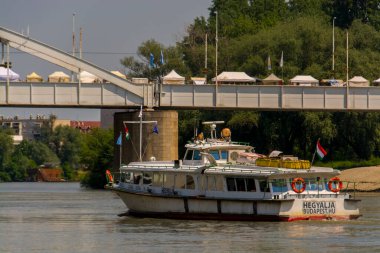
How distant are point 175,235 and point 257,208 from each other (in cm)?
648

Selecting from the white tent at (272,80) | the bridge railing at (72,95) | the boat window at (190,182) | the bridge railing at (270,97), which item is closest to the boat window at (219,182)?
the boat window at (190,182)

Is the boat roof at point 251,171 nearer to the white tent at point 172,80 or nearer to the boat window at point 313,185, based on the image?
the boat window at point 313,185

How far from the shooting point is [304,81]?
128750 mm

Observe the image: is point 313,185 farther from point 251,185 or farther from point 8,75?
point 8,75

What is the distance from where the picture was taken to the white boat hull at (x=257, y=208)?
234ft

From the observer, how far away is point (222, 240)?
6469 cm

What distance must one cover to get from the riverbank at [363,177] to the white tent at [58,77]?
2600 cm

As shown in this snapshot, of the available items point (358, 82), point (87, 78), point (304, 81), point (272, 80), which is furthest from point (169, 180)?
point (358, 82)

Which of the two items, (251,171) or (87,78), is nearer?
(251,171)

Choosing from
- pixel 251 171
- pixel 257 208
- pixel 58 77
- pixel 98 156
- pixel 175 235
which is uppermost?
pixel 58 77

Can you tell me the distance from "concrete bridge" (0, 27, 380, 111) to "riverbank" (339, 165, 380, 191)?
5.66 m

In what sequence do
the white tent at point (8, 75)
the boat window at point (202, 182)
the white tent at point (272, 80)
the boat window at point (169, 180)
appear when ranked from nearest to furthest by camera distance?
the boat window at point (202, 182), the boat window at point (169, 180), the white tent at point (8, 75), the white tent at point (272, 80)

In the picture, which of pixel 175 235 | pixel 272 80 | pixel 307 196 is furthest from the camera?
pixel 272 80

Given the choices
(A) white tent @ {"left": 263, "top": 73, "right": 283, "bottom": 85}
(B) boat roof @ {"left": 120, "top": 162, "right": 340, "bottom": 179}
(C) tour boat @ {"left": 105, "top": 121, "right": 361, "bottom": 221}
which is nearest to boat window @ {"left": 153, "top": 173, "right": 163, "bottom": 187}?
(C) tour boat @ {"left": 105, "top": 121, "right": 361, "bottom": 221}
